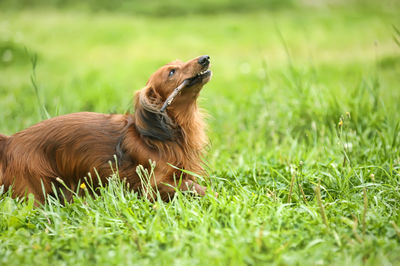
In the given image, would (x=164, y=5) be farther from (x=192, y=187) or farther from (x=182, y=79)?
(x=192, y=187)

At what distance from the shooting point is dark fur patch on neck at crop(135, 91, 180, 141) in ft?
9.92

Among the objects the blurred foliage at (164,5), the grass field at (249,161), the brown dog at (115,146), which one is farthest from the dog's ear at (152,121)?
the blurred foliage at (164,5)

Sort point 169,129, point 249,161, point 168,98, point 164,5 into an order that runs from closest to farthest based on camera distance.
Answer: point 168,98
point 169,129
point 249,161
point 164,5

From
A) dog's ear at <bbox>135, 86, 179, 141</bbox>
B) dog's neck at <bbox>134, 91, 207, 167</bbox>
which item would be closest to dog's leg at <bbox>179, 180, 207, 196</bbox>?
dog's neck at <bbox>134, 91, 207, 167</bbox>

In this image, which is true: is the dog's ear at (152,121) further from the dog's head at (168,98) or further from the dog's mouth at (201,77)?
the dog's mouth at (201,77)

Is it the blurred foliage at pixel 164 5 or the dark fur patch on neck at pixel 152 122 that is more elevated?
the blurred foliage at pixel 164 5

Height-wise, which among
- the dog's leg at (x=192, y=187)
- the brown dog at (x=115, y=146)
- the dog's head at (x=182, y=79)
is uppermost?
the dog's head at (x=182, y=79)

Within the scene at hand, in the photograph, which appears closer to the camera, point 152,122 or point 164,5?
point 152,122

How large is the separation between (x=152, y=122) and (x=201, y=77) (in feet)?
1.51

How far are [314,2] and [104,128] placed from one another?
1073 centimetres

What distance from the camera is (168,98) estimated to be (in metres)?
2.96

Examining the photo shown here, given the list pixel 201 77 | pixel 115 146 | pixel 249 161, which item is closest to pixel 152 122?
pixel 115 146

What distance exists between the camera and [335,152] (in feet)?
12.0

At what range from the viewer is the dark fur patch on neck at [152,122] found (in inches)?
119
